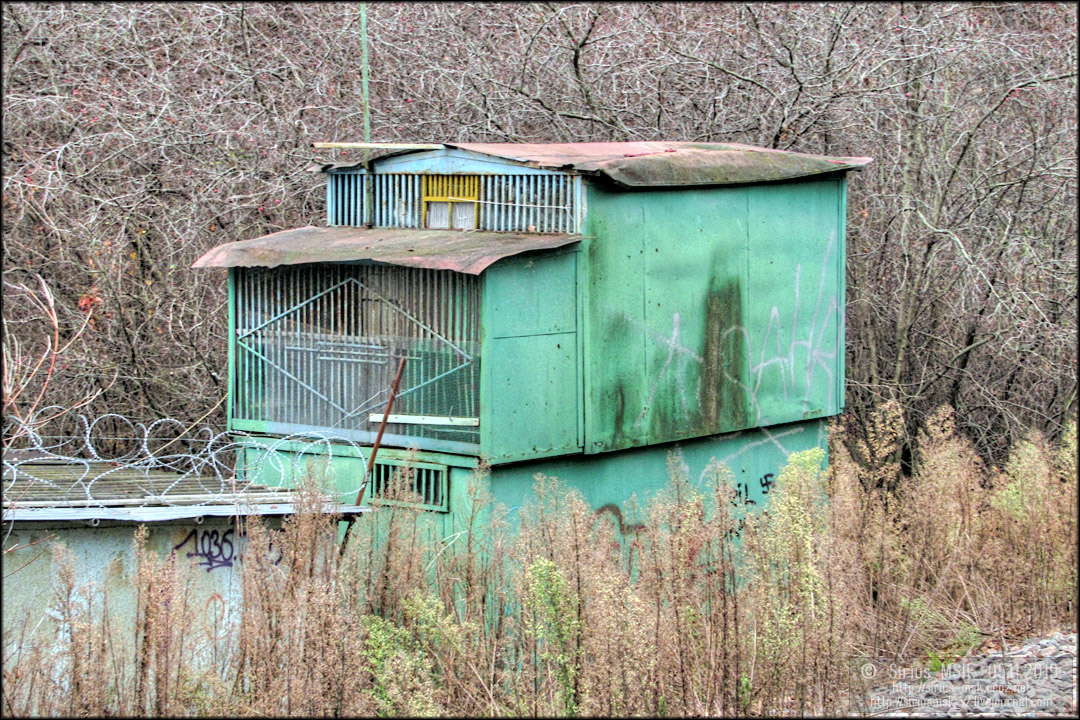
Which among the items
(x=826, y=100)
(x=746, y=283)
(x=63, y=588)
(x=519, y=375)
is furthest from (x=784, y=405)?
(x=63, y=588)

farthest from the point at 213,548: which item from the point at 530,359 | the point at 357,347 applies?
the point at 530,359

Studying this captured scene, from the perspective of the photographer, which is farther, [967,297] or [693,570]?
[967,297]

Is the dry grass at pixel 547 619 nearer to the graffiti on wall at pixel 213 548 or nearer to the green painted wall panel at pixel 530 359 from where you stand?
the graffiti on wall at pixel 213 548

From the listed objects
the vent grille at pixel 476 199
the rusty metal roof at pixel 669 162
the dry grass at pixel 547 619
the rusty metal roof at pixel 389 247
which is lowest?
the dry grass at pixel 547 619

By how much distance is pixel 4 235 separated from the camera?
10516mm

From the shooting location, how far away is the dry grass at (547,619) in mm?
5453

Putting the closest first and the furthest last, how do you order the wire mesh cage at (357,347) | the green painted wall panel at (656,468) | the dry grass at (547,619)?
the dry grass at (547,619), the wire mesh cage at (357,347), the green painted wall panel at (656,468)

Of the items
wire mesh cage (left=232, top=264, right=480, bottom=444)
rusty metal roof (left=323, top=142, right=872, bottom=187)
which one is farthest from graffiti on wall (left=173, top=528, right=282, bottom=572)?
rusty metal roof (left=323, top=142, right=872, bottom=187)

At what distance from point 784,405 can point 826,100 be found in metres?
3.55

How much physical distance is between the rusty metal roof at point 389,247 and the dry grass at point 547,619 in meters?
1.51

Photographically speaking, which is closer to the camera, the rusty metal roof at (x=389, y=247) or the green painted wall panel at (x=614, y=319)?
the rusty metal roof at (x=389, y=247)

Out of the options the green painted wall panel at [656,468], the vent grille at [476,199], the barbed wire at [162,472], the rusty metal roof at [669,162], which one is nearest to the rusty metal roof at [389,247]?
the vent grille at [476,199]

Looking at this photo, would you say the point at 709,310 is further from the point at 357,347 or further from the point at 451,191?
the point at 357,347

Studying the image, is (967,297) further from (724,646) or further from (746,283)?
(724,646)
